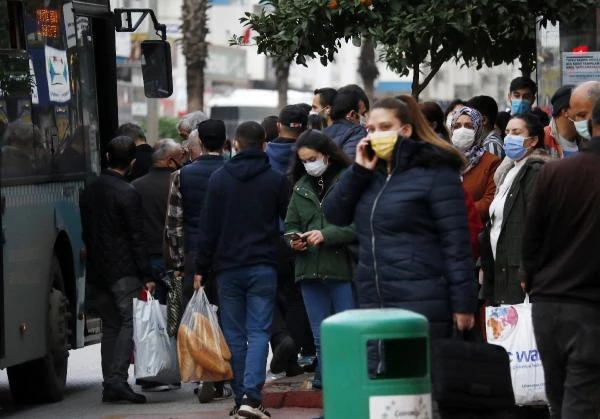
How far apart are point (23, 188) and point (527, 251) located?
4.85 meters

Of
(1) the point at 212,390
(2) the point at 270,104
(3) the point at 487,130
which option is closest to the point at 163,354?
(1) the point at 212,390

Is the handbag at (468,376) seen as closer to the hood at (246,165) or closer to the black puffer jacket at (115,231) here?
the hood at (246,165)

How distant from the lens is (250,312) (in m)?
10.9

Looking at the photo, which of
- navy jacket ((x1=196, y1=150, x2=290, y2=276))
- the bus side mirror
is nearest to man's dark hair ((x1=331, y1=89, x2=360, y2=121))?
navy jacket ((x1=196, y1=150, x2=290, y2=276))

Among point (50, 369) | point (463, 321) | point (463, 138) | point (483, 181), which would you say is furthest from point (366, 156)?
point (50, 369)

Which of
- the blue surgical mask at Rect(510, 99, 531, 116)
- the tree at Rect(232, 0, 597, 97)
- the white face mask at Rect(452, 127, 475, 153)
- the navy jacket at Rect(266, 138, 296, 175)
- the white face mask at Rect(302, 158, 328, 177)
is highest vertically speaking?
the tree at Rect(232, 0, 597, 97)

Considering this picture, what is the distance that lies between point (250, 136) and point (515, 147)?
1.86 m

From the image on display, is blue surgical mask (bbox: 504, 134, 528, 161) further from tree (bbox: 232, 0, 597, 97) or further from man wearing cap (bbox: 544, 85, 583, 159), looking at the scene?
tree (bbox: 232, 0, 597, 97)

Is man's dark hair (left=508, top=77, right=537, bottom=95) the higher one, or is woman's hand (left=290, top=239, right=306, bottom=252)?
man's dark hair (left=508, top=77, right=537, bottom=95)

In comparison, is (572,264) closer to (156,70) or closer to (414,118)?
(414,118)

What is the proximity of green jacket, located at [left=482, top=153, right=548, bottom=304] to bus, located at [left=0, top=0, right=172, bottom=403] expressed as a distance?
3.28 metres

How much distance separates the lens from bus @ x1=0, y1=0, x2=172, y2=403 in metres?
11.4

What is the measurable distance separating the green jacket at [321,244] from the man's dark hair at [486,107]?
2406 millimetres

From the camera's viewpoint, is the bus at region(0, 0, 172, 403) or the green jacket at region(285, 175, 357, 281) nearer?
the green jacket at region(285, 175, 357, 281)
